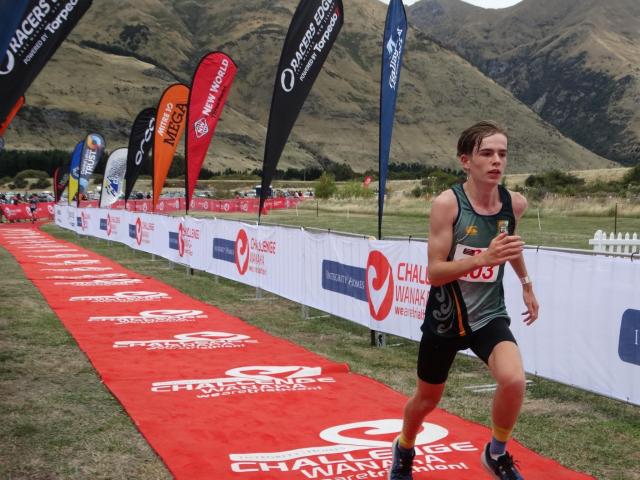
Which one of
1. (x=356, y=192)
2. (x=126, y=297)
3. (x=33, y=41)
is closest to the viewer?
(x=33, y=41)

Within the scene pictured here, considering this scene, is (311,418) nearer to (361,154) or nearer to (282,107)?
(282,107)

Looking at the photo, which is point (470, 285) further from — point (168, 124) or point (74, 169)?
point (74, 169)

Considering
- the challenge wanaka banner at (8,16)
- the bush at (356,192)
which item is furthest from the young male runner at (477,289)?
the bush at (356,192)

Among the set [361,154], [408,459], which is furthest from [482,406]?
[361,154]

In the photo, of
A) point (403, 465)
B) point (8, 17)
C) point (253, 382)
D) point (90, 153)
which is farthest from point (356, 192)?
point (403, 465)

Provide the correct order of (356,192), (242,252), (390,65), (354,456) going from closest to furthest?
(354,456), (390,65), (242,252), (356,192)

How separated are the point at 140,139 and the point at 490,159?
22.6 meters

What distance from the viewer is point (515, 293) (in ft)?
26.0

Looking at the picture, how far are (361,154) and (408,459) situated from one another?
598 ft

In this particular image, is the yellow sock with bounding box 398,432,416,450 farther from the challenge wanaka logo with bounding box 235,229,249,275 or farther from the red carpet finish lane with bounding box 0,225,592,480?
the challenge wanaka logo with bounding box 235,229,249,275

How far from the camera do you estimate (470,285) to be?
421 centimetres

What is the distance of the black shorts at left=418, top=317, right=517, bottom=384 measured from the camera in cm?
418

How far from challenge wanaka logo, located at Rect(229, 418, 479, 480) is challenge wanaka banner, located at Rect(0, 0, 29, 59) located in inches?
122

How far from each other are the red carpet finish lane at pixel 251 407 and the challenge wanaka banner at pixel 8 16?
9.59 feet
